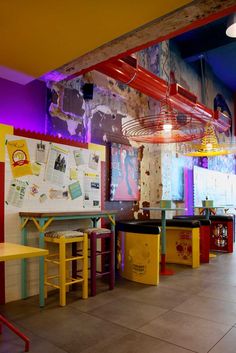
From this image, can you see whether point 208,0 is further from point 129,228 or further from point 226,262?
point 226,262

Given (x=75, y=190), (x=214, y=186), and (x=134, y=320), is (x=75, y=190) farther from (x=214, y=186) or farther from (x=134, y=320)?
(x=214, y=186)

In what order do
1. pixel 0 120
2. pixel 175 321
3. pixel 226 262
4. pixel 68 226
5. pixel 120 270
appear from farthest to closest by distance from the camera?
pixel 226 262
pixel 120 270
pixel 68 226
pixel 0 120
pixel 175 321

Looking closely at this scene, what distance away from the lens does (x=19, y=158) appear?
3.58m

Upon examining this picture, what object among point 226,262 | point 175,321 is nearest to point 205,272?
point 226,262

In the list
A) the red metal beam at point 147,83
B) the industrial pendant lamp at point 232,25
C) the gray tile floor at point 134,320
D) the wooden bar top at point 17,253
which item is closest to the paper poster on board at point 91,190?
the gray tile floor at point 134,320

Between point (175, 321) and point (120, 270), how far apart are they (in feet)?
6.10

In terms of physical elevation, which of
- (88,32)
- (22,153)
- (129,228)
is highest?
(88,32)

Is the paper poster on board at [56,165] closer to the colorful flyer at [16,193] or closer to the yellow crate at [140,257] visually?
the colorful flyer at [16,193]

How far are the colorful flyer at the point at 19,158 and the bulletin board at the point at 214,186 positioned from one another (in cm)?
487

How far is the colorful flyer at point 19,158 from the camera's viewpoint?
3.52 meters

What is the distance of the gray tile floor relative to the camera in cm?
233

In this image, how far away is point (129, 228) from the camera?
4.40 meters

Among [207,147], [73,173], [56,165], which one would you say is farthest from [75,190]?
[207,147]

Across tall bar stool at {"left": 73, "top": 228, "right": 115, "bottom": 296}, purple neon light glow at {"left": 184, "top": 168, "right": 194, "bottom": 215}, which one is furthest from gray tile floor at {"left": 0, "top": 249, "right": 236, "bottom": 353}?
purple neon light glow at {"left": 184, "top": 168, "right": 194, "bottom": 215}
